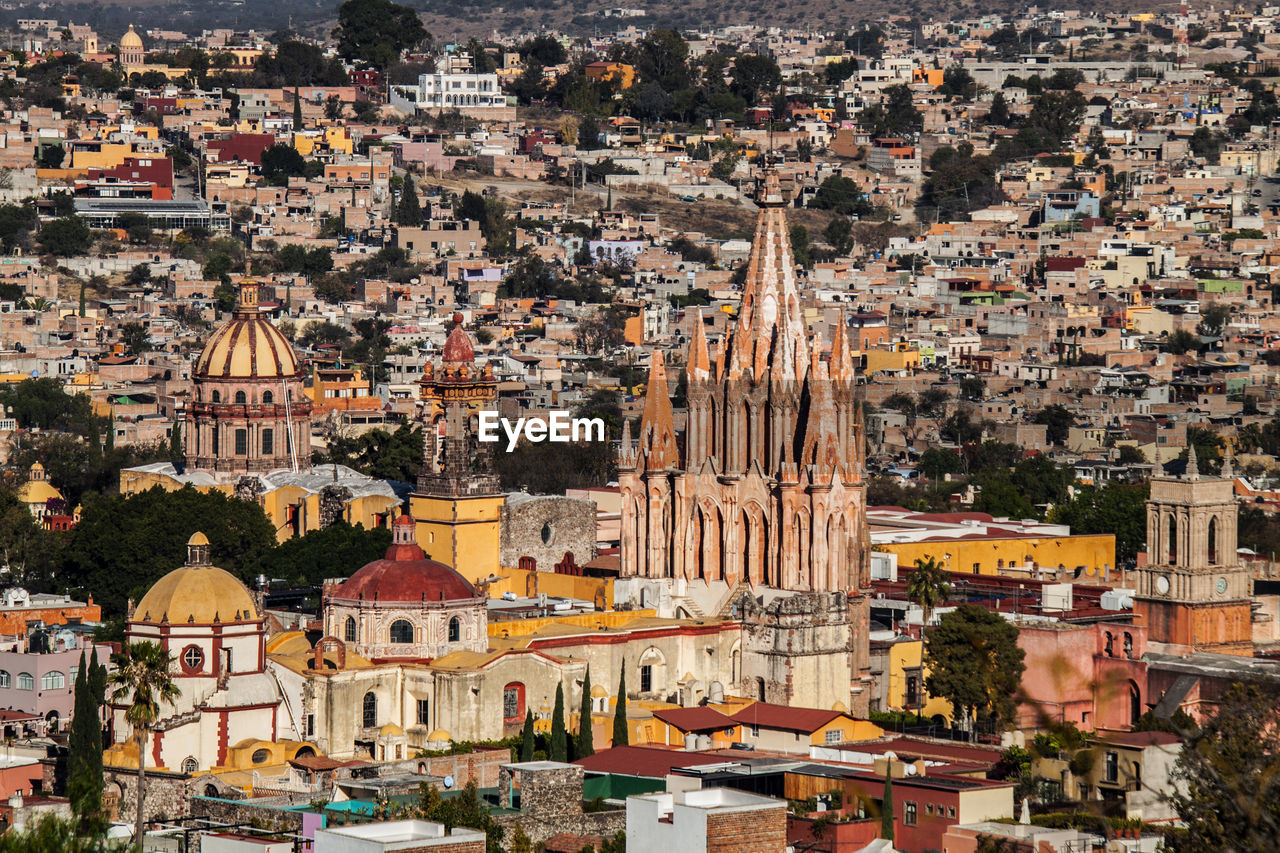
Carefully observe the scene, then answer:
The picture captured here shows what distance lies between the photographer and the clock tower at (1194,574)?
77.3 metres

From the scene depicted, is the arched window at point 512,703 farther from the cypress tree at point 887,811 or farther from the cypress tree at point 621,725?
the cypress tree at point 887,811

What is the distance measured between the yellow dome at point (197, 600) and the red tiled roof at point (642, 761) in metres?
7.62

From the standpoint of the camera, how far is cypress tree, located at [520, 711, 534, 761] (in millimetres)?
64488

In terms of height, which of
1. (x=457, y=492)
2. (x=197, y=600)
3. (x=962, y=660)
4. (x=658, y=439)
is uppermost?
(x=658, y=439)

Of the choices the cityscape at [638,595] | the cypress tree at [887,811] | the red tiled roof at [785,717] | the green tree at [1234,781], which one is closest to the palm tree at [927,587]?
the cityscape at [638,595]

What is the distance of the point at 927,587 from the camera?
78.5 meters

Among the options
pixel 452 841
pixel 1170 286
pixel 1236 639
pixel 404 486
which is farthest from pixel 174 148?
pixel 452 841

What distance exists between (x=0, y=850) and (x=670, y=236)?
152 meters

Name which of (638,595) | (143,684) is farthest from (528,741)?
(638,595)

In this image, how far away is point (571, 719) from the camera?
6938 cm

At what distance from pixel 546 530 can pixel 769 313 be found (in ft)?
57.1

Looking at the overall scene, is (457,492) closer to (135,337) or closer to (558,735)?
(558,735)

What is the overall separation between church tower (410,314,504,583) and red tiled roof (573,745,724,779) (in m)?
22.9

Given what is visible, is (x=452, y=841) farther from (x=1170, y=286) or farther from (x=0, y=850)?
(x=1170, y=286)
